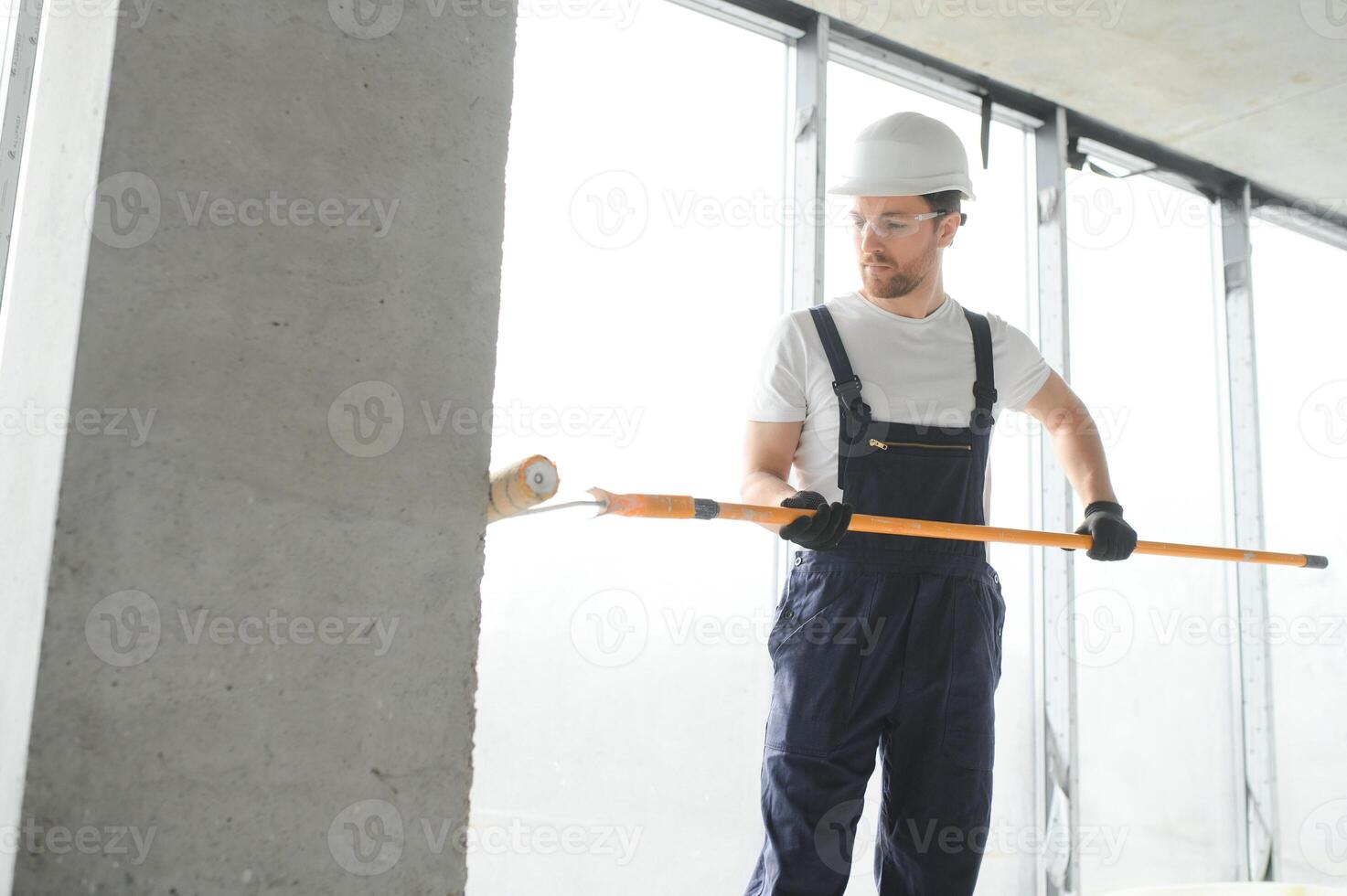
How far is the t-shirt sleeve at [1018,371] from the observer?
1962mm

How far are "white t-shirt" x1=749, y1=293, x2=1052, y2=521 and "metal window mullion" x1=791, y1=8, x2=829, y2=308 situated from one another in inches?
32.7

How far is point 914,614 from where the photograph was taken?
172 cm

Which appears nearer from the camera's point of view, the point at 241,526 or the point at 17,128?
the point at 241,526

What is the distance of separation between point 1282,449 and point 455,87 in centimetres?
360

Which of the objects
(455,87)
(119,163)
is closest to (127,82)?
(119,163)

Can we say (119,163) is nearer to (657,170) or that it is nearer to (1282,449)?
(657,170)

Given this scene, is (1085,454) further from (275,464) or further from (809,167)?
(275,464)

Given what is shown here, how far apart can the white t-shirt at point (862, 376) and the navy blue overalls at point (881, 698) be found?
0.03m

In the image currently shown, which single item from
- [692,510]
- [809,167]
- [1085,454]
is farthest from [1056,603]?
[692,510]

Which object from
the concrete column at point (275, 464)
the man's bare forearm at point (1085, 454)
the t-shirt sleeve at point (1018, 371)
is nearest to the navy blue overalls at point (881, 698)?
the t-shirt sleeve at point (1018, 371)

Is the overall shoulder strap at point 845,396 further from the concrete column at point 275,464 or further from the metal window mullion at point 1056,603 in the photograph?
the metal window mullion at point 1056,603

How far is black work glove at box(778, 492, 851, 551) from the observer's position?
160 centimetres

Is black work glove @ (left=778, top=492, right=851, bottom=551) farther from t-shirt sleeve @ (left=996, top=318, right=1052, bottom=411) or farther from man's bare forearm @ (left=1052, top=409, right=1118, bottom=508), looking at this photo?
man's bare forearm @ (left=1052, top=409, right=1118, bottom=508)

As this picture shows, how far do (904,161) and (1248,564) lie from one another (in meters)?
2.64
